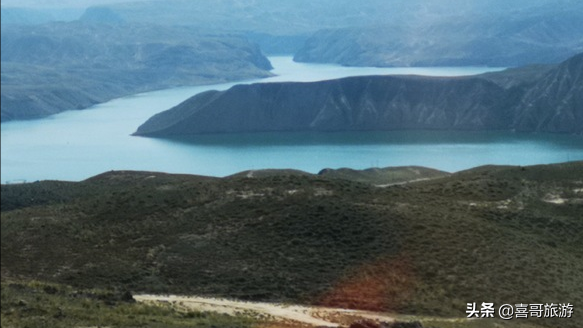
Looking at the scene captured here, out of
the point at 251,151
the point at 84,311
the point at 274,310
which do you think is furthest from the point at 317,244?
the point at 251,151

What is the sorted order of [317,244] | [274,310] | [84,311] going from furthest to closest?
[317,244]
[274,310]
[84,311]

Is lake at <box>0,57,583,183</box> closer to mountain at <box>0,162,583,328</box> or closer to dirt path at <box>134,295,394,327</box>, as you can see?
mountain at <box>0,162,583,328</box>

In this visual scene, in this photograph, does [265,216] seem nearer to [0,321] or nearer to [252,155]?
[0,321]

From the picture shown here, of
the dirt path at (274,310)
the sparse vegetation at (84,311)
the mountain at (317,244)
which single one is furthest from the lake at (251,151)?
the sparse vegetation at (84,311)

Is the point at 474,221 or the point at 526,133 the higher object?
the point at 526,133

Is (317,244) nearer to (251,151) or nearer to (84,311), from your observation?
(84,311)

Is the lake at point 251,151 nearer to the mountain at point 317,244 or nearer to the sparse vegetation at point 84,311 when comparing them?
the mountain at point 317,244

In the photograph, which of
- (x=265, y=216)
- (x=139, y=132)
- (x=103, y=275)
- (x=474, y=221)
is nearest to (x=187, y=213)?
(x=265, y=216)
